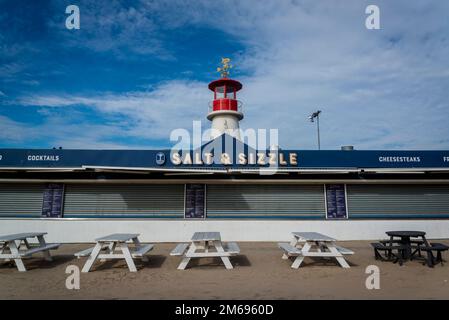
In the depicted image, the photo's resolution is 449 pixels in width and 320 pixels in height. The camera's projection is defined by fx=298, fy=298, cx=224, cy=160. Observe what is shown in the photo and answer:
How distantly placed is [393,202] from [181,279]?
9337 mm

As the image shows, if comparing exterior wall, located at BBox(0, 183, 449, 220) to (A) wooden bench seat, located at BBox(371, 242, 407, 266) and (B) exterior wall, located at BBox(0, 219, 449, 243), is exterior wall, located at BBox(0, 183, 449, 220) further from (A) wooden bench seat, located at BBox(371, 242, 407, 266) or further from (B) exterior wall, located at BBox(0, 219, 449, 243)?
(A) wooden bench seat, located at BBox(371, 242, 407, 266)

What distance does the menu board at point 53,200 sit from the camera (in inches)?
439

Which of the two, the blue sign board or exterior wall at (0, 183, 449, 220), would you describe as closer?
exterior wall at (0, 183, 449, 220)

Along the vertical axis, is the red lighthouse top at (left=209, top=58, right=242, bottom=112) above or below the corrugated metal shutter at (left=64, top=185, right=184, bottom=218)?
above

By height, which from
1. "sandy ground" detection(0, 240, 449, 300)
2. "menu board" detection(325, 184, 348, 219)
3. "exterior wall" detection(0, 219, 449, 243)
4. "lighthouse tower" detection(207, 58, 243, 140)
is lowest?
"sandy ground" detection(0, 240, 449, 300)

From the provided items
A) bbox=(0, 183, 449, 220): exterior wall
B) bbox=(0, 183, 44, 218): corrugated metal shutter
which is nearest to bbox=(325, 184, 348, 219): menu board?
bbox=(0, 183, 449, 220): exterior wall

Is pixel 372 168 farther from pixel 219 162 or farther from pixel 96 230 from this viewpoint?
pixel 96 230

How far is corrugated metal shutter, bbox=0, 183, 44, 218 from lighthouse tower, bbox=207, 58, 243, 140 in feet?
28.3

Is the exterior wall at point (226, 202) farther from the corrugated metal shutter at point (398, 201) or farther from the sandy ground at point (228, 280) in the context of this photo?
the sandy ground at point (228, 280)

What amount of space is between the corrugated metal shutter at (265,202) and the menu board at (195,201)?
217 millimetres

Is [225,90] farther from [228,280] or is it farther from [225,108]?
[228,280]

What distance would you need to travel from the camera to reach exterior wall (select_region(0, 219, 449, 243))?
1098 centimetres

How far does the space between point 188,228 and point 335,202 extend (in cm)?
571
